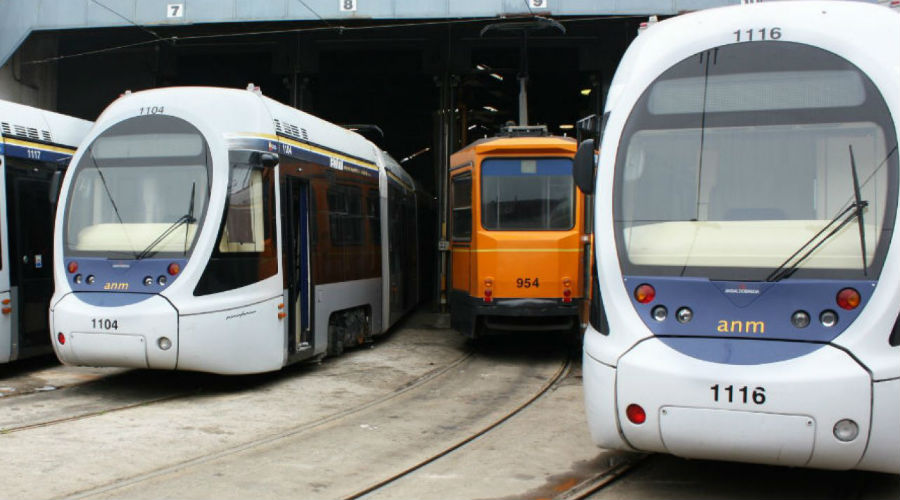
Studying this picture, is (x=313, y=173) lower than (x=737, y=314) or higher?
higher

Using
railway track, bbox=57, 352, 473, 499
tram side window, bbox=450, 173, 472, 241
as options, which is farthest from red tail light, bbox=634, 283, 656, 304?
tram side window, bbox=450, 173, 472, 241

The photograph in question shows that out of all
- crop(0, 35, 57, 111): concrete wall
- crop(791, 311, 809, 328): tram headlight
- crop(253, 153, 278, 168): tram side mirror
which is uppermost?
crop(0, 35, 57, 111): concrete wall

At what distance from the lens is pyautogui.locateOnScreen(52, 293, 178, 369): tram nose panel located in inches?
322

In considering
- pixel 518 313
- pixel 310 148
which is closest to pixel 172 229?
pixel 310 148

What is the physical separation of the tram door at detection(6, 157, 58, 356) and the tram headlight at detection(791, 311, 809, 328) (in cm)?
806

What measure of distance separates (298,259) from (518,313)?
10.00ft

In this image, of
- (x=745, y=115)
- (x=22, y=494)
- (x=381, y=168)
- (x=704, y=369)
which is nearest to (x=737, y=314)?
(x=704, y=369)

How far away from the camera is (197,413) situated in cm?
798

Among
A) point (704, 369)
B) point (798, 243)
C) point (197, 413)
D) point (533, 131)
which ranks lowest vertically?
point (197, 413)

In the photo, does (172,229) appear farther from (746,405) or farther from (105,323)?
(746,405)

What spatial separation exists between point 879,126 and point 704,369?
5.80 ft

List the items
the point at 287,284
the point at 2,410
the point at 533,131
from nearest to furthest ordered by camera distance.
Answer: the point at 2,410, the point at 287,284, the point at 533,131

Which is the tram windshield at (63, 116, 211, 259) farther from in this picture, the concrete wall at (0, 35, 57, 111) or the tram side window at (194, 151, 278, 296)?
the concrete wall at (0, 35, 57, 111)

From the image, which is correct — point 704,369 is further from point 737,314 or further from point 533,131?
point 533,131
